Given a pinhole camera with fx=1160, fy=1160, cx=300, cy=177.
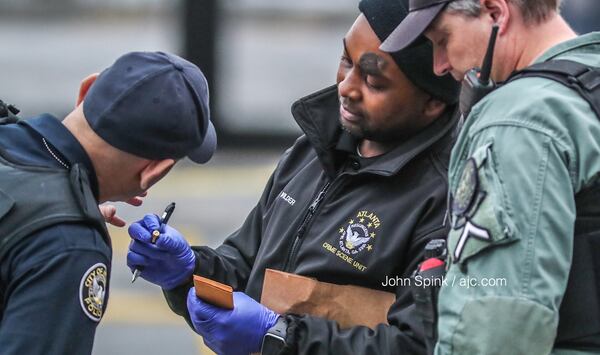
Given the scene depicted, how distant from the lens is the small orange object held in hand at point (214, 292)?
2.71m

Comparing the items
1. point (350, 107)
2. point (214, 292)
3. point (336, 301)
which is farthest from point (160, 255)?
point (350, 107)

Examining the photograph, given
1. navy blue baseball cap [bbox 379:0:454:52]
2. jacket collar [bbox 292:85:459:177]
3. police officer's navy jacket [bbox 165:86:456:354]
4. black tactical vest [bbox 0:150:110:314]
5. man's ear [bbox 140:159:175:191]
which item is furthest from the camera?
jacket collar [bbox 292:85:459:177]

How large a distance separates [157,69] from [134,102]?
11cm

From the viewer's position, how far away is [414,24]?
2426 millimetres

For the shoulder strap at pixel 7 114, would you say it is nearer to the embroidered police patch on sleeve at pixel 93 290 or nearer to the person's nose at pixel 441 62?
the embroidered police patch on sleeve at pixel 93 290

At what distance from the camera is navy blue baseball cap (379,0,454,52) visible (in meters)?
2.37

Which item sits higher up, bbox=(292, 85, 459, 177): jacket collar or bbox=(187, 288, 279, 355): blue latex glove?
bbox=(292, 85, 459, 177): jacket collar

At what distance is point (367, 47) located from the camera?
278cm

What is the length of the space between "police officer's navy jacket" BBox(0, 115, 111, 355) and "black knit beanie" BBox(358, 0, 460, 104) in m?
0.83

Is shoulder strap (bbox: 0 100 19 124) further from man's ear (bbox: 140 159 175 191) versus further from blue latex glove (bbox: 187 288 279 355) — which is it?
blue latex glove (bbox: 187 288 279 355)

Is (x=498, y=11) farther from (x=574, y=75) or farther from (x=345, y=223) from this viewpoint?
(x=345, y=223)

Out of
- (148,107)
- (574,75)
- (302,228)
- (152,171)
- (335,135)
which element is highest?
(574,75)

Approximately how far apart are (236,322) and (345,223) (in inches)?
13.7

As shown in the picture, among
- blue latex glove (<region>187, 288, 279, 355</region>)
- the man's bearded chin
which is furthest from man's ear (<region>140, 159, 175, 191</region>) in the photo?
the man's bearded chin
